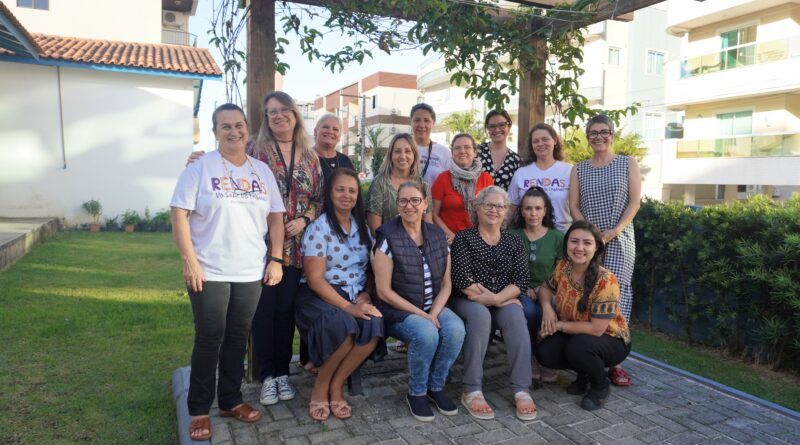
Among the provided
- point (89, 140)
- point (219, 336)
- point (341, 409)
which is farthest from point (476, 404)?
point (89, 140)

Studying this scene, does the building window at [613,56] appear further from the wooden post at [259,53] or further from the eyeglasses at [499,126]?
the wooden post at [259,53]

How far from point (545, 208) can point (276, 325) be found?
2.08 metres

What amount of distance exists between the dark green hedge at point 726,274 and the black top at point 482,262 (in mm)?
2253

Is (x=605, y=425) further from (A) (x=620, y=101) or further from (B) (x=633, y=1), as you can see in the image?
(A) (x=620, y=101)

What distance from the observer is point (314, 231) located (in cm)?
351

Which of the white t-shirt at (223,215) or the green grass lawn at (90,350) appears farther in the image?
the green grass lawn at (90,350)

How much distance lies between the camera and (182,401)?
3539 mm

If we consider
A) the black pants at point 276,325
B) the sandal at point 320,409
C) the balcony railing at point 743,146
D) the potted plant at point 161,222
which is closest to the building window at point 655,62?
the balcony railing at point 743,146

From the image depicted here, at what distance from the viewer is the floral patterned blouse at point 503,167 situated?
4559 mm

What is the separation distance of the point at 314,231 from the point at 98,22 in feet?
56.6

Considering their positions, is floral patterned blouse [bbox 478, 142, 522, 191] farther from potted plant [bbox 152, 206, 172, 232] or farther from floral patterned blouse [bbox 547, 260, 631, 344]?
potted plant [bbox 152, 206, 172, 232]

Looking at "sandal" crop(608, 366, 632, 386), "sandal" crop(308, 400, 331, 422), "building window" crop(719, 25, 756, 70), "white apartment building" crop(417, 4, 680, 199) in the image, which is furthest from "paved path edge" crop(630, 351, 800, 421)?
"white apartment building" crop(417, 4, 680, 199)

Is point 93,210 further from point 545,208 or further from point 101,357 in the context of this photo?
point 545,208

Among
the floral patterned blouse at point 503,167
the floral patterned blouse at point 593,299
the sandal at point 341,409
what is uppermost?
the floral patterned blouse at point 503,167
